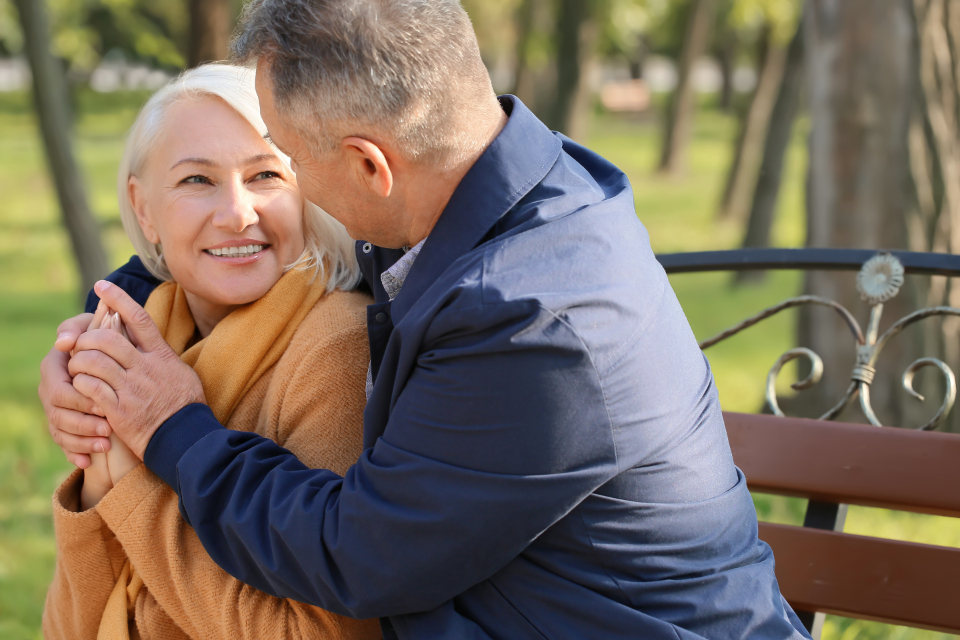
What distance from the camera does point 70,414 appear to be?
194 centimetres

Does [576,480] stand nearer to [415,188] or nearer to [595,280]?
[595,280]

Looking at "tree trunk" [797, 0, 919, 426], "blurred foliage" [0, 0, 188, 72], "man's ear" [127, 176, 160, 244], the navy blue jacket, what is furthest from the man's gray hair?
"blurred foliage" [0, 0, 188, 72]

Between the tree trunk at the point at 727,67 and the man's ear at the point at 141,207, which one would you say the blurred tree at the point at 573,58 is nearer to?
the man's ear at the point at 141,207

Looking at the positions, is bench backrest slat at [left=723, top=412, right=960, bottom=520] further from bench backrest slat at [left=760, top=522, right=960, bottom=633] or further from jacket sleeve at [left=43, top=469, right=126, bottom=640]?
jacket sleeve at [left=43, top=469, right=126, bottom=640]

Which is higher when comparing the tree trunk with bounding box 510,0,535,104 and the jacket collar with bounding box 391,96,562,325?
the jacket collar with bounding box 391,96,562,325

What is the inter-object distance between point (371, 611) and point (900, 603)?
135 cm

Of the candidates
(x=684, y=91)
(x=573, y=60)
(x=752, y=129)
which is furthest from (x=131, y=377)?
(x=684, y=91)

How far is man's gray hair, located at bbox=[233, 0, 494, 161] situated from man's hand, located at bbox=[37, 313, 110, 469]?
31.1 inches

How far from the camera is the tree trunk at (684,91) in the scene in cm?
1512

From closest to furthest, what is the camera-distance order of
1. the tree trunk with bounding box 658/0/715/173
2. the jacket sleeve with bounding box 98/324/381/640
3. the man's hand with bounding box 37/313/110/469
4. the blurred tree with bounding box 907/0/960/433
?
1. the jacket sleeve with bounding box 98/324/381/640
2. the man's hand with bounding box 37/313/110/469
3. the blurred tree with bounding box 907/0/960/433
4. the tree trunk with bounding box 658/0/715/173

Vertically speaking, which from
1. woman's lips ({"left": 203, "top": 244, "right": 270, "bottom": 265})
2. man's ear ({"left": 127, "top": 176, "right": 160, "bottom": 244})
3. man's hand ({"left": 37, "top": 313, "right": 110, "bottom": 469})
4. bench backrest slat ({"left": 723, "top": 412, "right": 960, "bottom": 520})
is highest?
man's ear ({"left": 127, "top": 176, "right": 160, "bottom": 244})

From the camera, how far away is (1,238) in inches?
506

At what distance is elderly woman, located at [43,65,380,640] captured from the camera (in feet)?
6.05

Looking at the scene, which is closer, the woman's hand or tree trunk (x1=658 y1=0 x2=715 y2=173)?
the woman's hand
